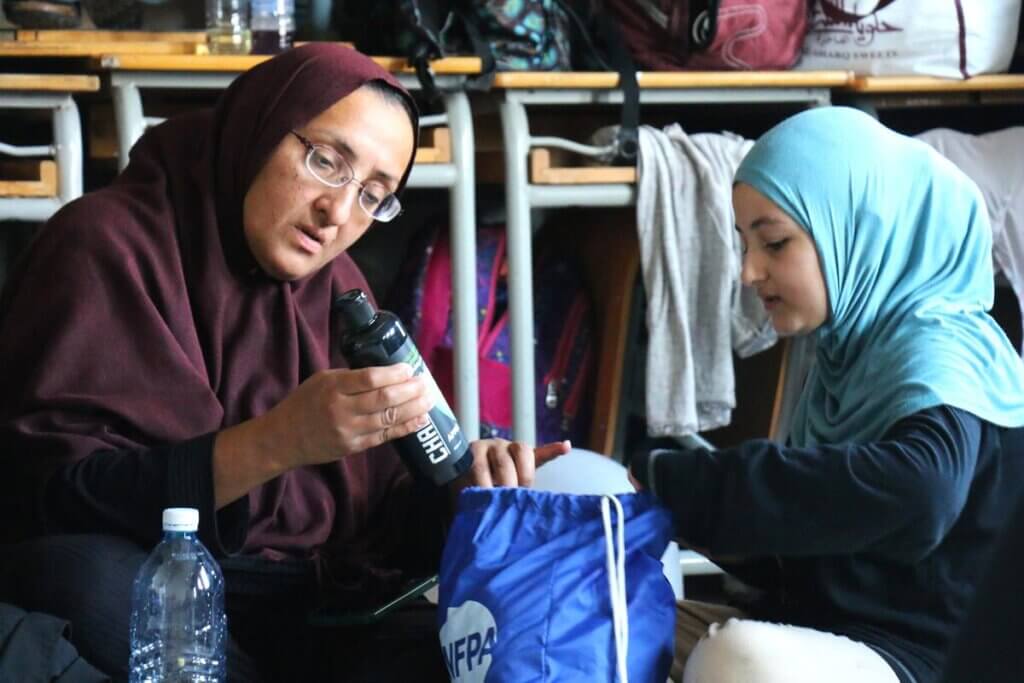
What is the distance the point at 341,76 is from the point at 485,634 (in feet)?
2.25

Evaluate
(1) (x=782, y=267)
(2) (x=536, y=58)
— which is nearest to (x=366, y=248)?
(2) (x=536, y=58)

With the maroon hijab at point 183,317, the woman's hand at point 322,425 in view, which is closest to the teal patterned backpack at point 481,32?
the maroon hijab at point 183,317

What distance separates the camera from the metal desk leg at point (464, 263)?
8.37 ft

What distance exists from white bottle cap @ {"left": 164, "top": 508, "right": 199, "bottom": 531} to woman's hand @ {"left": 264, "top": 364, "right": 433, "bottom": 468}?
0.12 m

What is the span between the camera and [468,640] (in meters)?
1.47

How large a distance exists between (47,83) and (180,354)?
890 mm

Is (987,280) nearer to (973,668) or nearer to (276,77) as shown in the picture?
(276,77)

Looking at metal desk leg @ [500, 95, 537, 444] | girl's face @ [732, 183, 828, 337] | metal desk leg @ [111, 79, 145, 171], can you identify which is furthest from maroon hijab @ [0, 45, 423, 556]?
metal desk leg @ [500, 95, 537, 444]

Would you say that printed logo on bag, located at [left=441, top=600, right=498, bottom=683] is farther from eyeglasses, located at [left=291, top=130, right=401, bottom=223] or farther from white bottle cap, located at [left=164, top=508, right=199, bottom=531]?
eyeglasses, located at [left=291, top=130, right=401, bottom=223]

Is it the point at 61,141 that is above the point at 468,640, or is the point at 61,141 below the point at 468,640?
above

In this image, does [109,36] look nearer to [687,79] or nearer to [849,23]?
[687,79]

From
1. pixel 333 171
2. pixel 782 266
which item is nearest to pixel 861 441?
pixel 782 266

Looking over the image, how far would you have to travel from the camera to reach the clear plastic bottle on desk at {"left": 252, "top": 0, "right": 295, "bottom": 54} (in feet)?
8.69

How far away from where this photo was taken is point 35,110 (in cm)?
260
